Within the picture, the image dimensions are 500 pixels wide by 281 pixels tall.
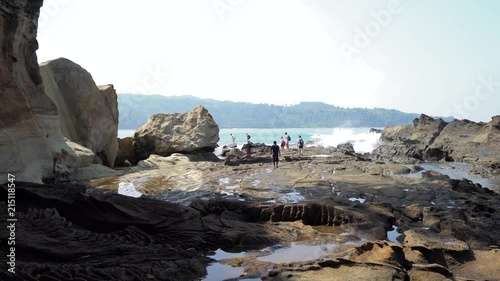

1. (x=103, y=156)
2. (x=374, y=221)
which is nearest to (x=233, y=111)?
(x=103, y=156)

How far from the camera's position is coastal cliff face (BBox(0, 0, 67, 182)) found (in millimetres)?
10469

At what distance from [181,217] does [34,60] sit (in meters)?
9.52

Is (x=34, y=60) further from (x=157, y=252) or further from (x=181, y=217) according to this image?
(x=157, y=252)

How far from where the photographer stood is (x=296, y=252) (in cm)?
604

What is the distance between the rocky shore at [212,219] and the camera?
4742 millimetres

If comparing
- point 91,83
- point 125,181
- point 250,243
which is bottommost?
point 125,181

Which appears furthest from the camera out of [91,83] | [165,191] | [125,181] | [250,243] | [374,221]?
[91,83]

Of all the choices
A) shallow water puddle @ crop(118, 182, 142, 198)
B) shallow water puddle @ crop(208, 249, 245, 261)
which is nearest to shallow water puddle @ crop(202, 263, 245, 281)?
shallow water puddle @ crop(208, 249, 245, 261)

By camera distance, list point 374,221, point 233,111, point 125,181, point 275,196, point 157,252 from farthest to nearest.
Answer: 1. point 233,111
2. point 125,181
3. point 275,196
4. point 374,221
5. point 157,252

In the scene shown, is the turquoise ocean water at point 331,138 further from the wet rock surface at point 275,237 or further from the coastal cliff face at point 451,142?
the wet rock surface at point 275,237

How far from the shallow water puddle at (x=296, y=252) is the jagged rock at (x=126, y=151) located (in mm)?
21754

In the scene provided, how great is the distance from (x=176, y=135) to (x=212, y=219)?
1943 centimetres

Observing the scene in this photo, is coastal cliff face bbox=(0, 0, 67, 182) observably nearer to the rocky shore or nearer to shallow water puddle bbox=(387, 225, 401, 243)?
the rocky shore

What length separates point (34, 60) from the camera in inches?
507
